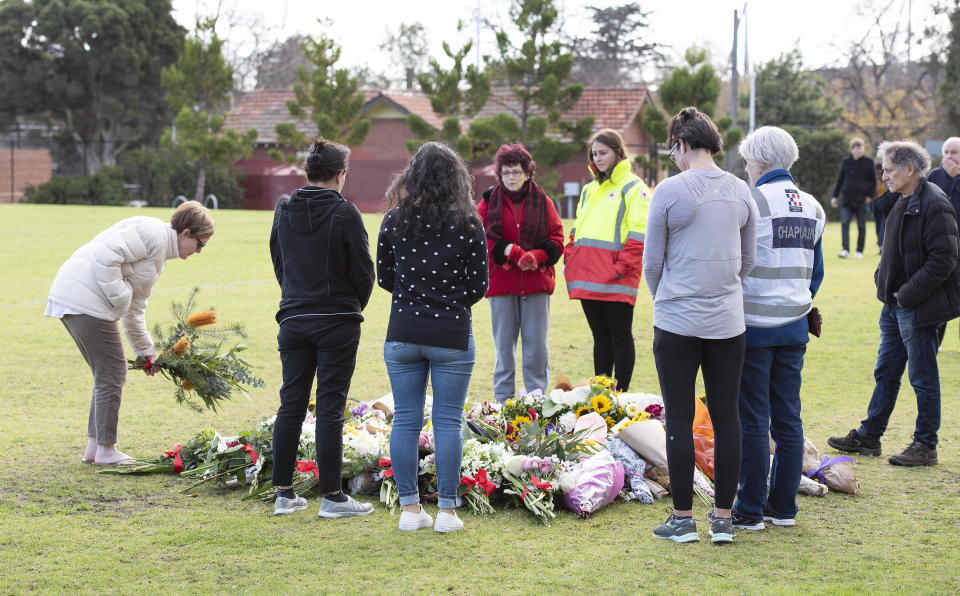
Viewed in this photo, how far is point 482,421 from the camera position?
5.79 metres

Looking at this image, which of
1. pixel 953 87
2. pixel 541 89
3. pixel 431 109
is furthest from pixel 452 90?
pixel 953 87

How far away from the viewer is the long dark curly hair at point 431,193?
176 inches

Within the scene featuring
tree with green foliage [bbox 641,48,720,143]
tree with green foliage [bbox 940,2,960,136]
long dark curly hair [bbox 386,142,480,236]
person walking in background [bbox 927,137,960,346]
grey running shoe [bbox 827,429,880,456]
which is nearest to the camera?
long dark curly hair [bbox 386,142,480,236]

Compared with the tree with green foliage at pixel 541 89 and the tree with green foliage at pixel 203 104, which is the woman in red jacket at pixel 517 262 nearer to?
the tree with green foliage at pixel 541 89

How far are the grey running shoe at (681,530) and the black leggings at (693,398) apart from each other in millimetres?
54

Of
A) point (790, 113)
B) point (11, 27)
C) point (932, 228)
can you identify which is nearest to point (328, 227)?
point (932, 228)

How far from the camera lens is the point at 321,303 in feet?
15.5

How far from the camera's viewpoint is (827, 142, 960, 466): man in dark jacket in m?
5.80

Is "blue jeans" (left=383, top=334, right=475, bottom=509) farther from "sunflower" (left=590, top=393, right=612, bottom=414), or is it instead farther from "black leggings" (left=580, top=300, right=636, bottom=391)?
"black leggings" (left=580, top=300, right=636, bottom=391)

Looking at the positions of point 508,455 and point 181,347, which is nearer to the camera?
point 508,455

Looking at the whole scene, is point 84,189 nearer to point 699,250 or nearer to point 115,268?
point 115,268

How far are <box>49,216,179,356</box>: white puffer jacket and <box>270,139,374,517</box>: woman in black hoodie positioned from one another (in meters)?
1.01

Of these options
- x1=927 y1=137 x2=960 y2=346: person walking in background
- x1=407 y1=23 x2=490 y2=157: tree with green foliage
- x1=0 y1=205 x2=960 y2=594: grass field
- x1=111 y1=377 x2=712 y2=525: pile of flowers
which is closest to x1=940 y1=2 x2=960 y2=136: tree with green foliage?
x1=407 y1=23 x2=490 y2=157: tree with green foliage

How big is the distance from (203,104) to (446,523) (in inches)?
1828
